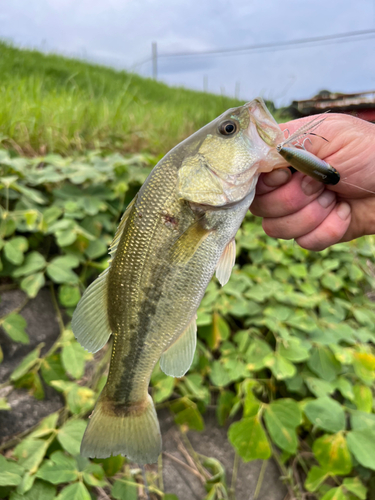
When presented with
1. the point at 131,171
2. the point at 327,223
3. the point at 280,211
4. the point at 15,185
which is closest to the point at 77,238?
the point at 15,185

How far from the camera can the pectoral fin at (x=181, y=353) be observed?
44.9 inches

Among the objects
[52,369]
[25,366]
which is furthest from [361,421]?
[25,366]

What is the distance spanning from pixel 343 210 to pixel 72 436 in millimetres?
1465

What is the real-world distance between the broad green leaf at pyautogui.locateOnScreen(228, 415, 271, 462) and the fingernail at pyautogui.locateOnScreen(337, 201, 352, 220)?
3.09ft

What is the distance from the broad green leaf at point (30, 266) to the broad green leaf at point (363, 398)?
1.84m

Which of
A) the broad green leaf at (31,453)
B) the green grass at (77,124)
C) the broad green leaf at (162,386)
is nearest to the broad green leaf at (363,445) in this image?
the broad green leaf at (162,386)

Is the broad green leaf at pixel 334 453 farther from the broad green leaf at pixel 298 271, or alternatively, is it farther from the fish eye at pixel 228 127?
the fish eye at pixel 228 127

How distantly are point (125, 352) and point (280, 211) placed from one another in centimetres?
79

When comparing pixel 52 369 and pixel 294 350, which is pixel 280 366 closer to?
pixel 294 350

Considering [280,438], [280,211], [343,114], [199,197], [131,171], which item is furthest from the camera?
[131,171]

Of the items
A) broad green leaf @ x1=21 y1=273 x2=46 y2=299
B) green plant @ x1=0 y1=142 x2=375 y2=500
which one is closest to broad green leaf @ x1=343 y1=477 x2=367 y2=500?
green plant @ x1=0 y1=142 x2=375 y2=500

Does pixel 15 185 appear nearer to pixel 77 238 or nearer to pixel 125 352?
pixel 77 238

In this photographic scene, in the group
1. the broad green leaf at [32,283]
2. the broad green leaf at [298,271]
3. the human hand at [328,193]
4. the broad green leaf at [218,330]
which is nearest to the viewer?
the human hand at [328,193]

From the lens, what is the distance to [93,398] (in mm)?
1637
